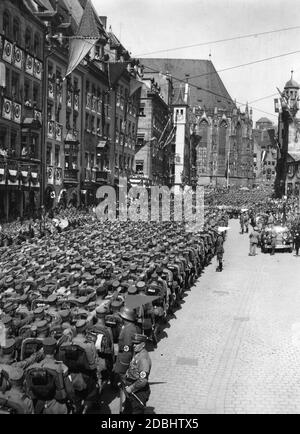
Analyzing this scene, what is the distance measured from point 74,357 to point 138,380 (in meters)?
0.89

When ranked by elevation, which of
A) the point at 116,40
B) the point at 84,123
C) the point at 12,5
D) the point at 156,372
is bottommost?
the point at 156,372

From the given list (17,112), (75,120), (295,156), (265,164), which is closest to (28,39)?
(17,112)

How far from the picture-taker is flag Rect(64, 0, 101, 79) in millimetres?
27975

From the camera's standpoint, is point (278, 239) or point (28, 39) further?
point (28, 39)

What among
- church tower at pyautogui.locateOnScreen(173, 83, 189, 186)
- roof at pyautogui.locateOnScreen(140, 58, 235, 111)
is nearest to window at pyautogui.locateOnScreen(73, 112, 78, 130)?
church tower at pyautogui.locateOnScreen(173, 83, 189, 186)

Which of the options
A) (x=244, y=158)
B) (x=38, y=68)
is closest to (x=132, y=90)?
(x=38, y=68)

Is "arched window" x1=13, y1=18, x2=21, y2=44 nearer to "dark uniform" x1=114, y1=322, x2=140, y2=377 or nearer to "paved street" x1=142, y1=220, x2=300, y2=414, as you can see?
"paved street" x1=142, y1=220, x2=300, y2=414

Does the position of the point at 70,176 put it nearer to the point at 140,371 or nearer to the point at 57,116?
the point at 57,116

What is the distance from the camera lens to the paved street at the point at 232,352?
9102mm

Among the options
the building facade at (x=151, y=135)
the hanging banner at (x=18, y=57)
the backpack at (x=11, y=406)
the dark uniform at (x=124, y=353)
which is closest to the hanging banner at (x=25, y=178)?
the hanging banner at (x=18, y=57)

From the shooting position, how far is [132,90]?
A: 40.4m

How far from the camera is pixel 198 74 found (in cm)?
12331

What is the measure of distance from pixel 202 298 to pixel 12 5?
2015 cm

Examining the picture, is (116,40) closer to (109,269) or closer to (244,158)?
(109,269)
